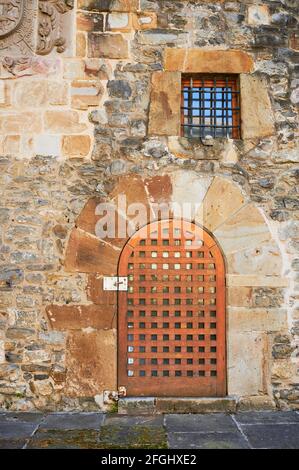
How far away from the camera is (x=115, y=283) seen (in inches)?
178

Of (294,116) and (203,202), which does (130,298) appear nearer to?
(203,202)

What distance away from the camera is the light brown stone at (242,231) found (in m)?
4.60

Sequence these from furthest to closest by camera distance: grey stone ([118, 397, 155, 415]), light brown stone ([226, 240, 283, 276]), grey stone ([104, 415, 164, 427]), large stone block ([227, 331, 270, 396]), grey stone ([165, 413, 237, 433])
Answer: light brown stone ([226, 240, 283, 276]) → large stone block ([227, 331, 270, 396]) → grey stone ([118, 397, 155, 415]) → grey stone ([104, 415, 164, 427]) → grey stone ([165, 413, 237, 433])

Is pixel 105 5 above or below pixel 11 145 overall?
above

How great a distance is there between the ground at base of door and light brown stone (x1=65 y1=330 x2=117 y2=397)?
23cm

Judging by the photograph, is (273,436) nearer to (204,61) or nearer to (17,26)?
(204,61)

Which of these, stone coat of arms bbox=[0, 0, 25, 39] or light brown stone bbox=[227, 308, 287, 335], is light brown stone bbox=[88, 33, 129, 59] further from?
light brown stone bbox=[227, 308, 287, 335]

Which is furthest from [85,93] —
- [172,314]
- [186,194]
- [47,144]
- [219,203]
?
[172,314]

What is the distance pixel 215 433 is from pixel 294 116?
2.89 metres

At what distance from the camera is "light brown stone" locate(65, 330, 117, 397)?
4.41m

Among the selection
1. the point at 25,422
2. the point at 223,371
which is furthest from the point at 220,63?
the point at 25,422

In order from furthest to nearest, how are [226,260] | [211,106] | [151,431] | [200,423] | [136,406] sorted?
[211,106] < [226,260] < [136,406] < [200,423] < [151,431]

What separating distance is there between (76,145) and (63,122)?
247mm

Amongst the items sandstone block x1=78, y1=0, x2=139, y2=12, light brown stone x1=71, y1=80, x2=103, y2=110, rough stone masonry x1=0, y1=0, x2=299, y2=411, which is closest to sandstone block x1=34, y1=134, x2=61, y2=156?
rough stone masonry x1=0, y1=0, x2=299, y2=411
